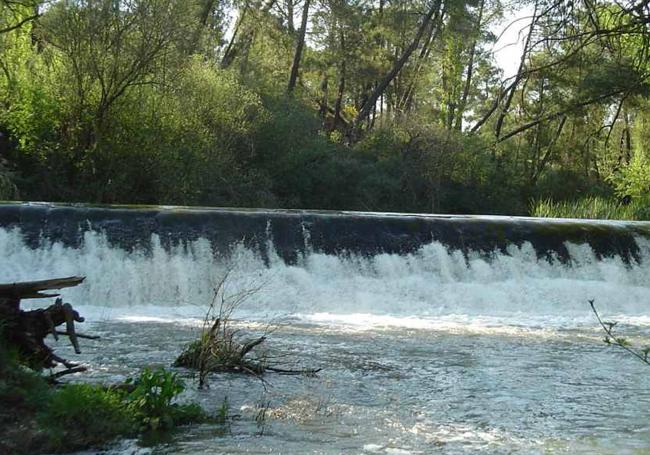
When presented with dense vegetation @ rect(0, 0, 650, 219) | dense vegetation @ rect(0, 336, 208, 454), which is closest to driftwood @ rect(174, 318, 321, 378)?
dense vegetation @ rect(0, 336, 208, 454)

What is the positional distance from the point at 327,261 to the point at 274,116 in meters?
13.4

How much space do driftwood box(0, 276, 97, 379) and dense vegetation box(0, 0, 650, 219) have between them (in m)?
4.04

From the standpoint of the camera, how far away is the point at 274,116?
27.3 metres

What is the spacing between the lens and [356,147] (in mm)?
31531

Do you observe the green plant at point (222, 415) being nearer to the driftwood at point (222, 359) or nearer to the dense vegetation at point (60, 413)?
the dense vegetation at point (60, 413)

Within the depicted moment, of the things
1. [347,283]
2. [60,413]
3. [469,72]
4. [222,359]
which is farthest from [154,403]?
[469,72]

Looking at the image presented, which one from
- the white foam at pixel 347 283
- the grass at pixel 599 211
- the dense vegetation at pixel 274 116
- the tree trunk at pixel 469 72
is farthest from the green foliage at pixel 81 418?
the tree trunk at pixel 469 72

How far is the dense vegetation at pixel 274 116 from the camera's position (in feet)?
70.5

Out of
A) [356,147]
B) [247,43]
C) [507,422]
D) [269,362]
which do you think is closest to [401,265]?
[269,362]

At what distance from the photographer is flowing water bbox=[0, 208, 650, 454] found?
18.6ft

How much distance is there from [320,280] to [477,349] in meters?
5.15

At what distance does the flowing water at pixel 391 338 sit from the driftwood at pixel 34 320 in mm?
767

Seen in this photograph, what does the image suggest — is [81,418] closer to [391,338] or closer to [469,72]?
A: [391,338]

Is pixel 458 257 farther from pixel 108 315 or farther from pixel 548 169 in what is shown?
pixel 548 169
